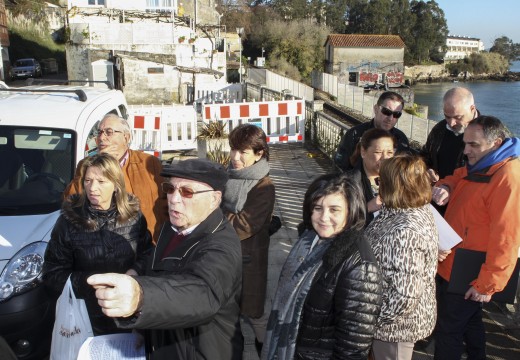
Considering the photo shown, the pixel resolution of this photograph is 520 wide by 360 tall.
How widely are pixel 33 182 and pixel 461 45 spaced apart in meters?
154

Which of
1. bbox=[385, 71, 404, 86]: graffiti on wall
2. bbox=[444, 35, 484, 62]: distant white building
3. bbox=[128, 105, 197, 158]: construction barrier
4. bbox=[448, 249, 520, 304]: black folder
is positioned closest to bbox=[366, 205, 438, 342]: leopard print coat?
bbox=[448, 249, 520, 304]: black folder

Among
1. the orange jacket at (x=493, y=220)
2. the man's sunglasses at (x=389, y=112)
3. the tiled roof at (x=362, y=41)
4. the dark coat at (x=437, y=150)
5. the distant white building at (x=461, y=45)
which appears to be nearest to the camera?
the orange jacket at (x=493, y=220)

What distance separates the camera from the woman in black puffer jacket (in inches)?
112

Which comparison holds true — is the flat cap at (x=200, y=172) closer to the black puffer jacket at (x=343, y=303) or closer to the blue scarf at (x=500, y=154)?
the black puffer jacket at (x=343, y=303)

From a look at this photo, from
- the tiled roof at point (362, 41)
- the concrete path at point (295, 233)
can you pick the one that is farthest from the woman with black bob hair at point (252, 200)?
the tiled roof at point (362, 41)

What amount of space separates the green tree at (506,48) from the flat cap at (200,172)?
17865cm

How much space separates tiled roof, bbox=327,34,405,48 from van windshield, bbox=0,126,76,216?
67768 mm

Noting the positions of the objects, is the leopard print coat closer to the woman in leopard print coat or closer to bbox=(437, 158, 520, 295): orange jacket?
the woman in leopard print coat

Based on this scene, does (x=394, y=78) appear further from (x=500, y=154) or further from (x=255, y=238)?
(x=255, y=238)

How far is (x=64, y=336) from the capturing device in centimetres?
249

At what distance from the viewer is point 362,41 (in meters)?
71.0

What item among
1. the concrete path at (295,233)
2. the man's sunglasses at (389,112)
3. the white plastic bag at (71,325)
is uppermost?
the man's sunglasses at (389,112)

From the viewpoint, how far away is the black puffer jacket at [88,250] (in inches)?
112

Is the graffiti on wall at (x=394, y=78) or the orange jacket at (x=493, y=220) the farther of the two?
the graffiti on wall at (x=394, y=78)
